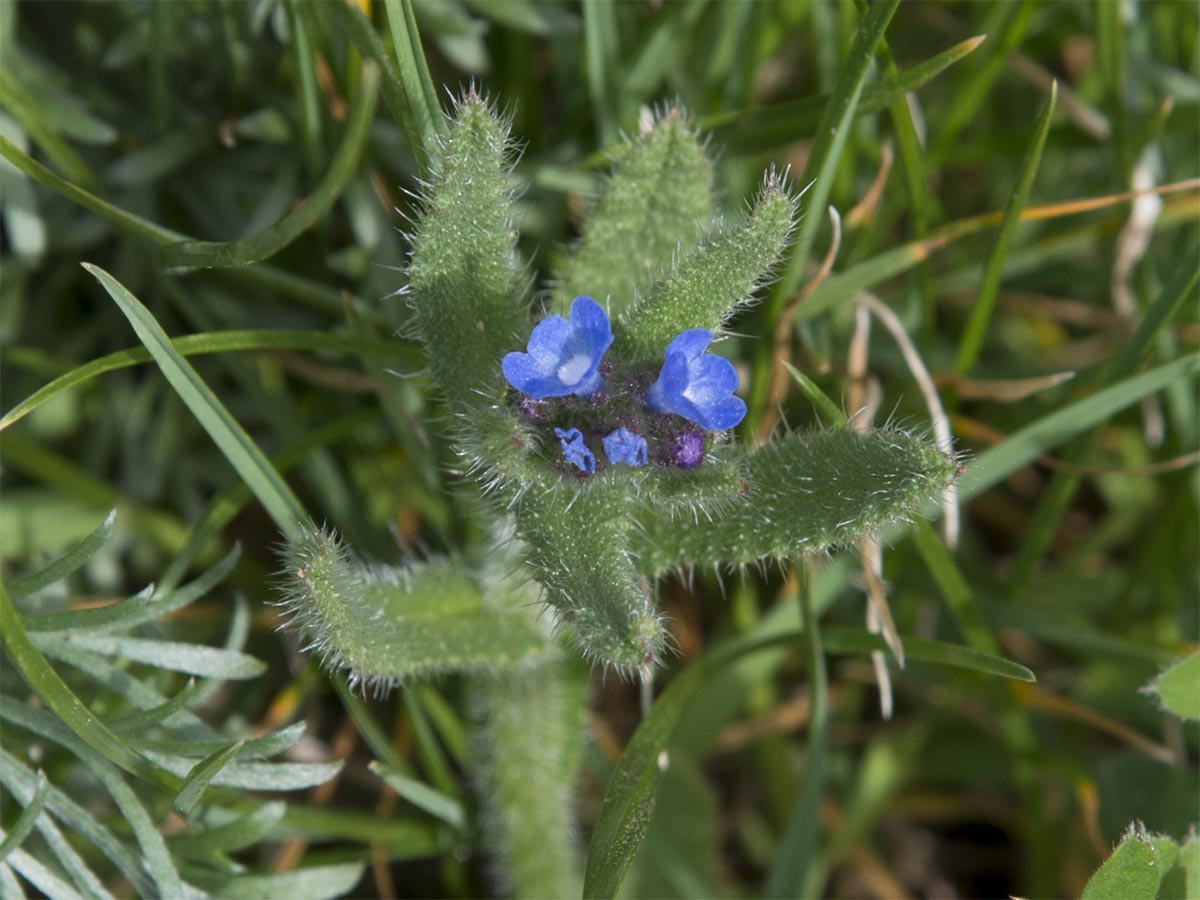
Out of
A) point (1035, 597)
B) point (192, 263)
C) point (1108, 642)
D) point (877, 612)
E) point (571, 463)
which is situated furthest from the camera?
point (1035, 597)

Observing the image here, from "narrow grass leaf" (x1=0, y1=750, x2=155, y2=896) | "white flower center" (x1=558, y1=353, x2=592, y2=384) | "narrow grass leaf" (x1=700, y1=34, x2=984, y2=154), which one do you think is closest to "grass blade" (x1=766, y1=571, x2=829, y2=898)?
"white flower center" (x1=558, y1=353, x2=592, y2=384)

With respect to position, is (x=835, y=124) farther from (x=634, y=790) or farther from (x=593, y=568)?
(x=634, y=790)

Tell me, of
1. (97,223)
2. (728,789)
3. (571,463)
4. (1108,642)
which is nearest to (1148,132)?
(1108,642)

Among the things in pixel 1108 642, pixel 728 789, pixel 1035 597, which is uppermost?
pixel 1108 642

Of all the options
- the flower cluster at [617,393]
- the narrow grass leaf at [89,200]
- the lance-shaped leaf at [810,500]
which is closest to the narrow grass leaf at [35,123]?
the narrow grass leaf at [89,200]

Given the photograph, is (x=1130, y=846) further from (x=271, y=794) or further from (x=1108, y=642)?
(x=271, y=794)

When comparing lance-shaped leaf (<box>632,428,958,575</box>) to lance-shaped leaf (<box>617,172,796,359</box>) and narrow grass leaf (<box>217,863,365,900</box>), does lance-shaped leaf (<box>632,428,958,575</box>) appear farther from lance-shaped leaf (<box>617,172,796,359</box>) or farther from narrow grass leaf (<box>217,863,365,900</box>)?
narrow grass leaf (<box>217,863,365,900</box>)
